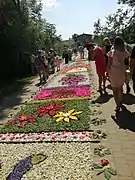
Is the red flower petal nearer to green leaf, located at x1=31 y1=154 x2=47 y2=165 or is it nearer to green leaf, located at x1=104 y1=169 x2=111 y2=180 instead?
green leaf, located at x1=31 y1=154 x2=47 y2=165

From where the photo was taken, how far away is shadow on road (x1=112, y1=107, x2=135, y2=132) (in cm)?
727

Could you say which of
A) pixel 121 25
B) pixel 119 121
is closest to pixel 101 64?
pixel 119 121

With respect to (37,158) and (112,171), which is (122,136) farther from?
(37,158)

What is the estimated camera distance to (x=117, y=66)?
335 inches

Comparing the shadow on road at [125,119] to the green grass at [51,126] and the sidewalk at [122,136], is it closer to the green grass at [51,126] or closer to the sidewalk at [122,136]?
the sidewalk at [122,136]

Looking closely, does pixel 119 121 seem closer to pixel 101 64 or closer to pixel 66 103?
pixel 66 103

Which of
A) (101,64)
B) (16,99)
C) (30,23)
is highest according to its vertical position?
(30,23)

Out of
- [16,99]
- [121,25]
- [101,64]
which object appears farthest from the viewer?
[121,25]

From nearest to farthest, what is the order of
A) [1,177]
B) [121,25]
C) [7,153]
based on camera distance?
[1,177] < [7,153] < [121,25]

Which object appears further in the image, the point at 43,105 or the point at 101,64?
the point at 101,64

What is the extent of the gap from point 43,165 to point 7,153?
3.58 ft

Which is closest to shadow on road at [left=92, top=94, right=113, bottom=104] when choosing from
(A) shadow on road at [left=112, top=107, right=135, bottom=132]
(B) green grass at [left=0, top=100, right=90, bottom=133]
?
(B) green grass at [left=0, top=100, right=90, bottom=133]

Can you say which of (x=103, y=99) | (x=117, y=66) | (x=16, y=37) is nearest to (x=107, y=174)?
(x=117, y=66)

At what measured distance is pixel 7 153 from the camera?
6191 millimetres
